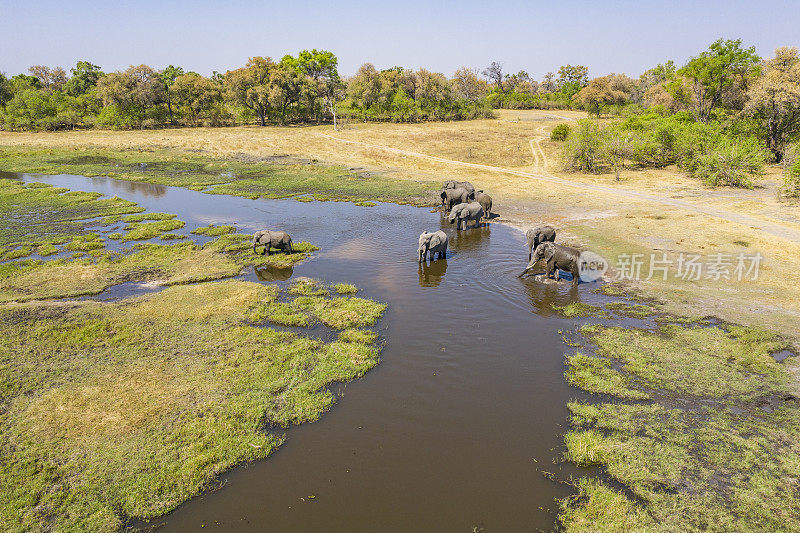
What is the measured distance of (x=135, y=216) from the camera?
30.0 m

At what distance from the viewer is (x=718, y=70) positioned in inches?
1834

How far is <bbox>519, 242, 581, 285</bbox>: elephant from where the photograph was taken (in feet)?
59.5

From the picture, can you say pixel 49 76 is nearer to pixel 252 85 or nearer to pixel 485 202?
pixel 252 85

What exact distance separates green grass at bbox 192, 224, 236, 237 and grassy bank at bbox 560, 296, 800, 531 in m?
21.2

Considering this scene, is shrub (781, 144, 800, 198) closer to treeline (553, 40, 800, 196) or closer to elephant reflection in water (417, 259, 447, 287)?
treeline (553, 40, 800, 196)

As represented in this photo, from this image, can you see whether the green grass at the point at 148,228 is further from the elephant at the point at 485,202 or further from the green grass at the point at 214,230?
the elephant at the point at 485,202

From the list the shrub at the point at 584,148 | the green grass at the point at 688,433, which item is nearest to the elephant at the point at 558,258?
the green grass at the point at 688,433

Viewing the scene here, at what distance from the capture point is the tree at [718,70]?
151 ft

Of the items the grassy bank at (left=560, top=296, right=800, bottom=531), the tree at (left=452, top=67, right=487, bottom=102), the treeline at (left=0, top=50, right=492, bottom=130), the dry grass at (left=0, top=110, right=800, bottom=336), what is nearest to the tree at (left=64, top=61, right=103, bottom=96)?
the treeline at (left=0, top=50, right=492, bottom=130)

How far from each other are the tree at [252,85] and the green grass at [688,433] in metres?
78.9

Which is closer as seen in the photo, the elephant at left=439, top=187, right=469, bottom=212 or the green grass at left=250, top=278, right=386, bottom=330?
the green grass at left=250, top=278, right=386, bottom=330

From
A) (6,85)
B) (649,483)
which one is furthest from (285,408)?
(6,85)

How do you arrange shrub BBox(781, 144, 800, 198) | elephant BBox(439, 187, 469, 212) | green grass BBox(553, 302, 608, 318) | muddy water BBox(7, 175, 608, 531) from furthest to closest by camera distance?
elephant BBox(439, 187, 469, 212) < shrub BBox(781, 144, 800, 198) < green grass BBox(553, 302, 608, 318) < muddy water BBox(7, 175, 608, 531)

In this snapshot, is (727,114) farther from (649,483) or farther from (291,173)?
(649,483)
